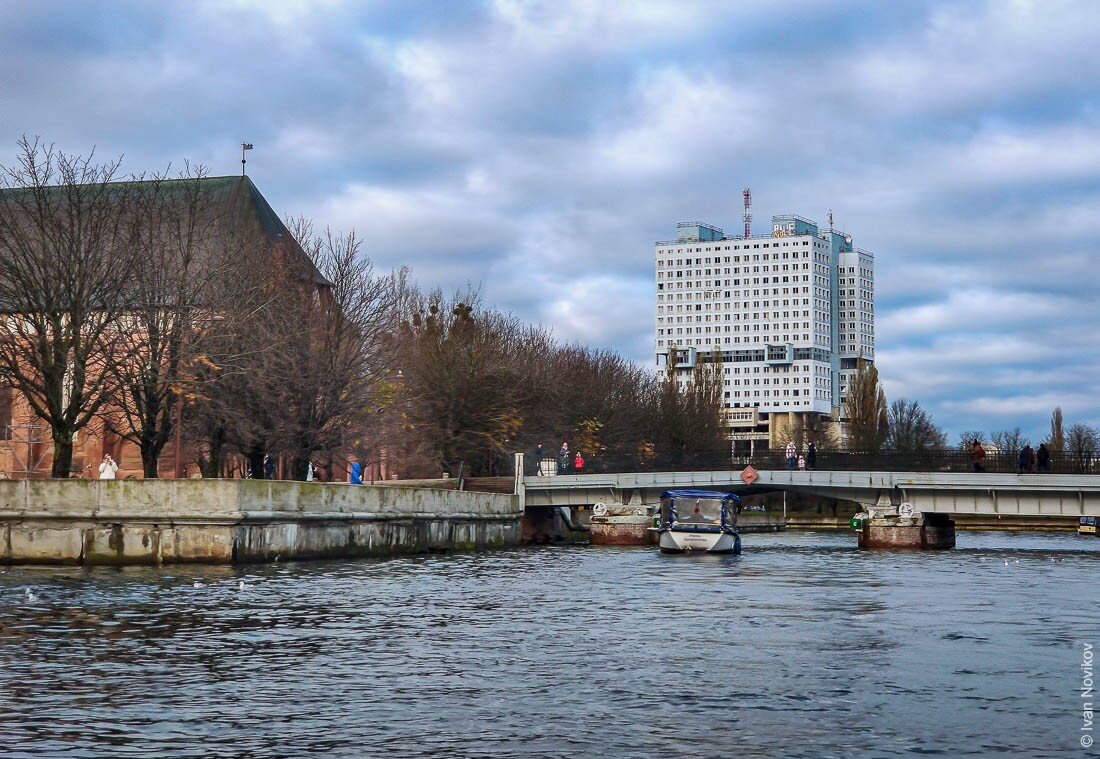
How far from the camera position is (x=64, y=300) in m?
49.8

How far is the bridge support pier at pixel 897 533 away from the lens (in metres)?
67.9

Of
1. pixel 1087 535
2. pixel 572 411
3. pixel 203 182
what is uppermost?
pixel 203 182

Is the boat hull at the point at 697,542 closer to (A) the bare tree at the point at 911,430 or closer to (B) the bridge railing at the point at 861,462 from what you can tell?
(B) the bridge railing at the point at 861,462

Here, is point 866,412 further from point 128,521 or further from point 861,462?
point 128,521

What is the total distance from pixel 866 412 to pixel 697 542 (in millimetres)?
106216

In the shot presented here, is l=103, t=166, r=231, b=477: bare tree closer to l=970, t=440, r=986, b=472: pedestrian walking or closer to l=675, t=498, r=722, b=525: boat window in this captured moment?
l=675, t=498, r=722, b=525: boat window

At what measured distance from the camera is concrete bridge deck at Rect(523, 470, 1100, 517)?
65062 mm

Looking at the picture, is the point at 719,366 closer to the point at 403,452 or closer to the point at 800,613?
the point at 403,452

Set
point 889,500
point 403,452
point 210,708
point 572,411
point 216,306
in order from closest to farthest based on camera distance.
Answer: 1. point 210,708
2. point 216,306
3. point 889,500
4. point 403,452
5. point 572,411

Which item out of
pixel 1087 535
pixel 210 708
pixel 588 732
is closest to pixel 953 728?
pixel 588 732

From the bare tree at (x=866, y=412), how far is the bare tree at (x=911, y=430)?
3.36 feet

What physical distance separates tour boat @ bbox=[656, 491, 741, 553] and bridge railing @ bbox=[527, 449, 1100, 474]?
10782 mm

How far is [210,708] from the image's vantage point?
1608 cm

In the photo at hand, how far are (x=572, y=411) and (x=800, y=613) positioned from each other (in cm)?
6382
